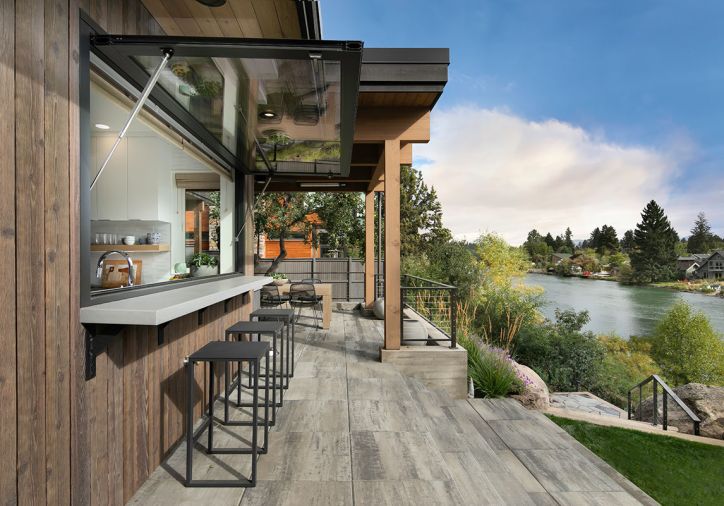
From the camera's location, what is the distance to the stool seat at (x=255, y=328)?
3.01 meters

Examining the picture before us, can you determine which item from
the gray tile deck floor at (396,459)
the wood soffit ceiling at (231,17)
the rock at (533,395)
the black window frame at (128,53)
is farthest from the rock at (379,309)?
the wood soffit ceiling at (231,17)

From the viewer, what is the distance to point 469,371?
4.83 meters

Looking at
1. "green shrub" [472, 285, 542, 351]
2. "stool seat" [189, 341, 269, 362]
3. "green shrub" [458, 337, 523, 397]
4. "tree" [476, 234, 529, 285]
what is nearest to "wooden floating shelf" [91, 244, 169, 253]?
"stool seat" [189, 341, 269, 362]

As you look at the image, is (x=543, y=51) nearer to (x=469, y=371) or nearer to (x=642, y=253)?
(x=642, y=253)

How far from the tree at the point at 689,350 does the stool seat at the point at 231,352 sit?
48.6 feet

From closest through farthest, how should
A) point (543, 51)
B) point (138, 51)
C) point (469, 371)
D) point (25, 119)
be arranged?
point (25, 119), point (138, 51), point (469, 371), point (543, 51)

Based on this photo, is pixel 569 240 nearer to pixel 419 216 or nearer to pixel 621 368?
pixel 419 216

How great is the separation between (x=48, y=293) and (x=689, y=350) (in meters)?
16.4

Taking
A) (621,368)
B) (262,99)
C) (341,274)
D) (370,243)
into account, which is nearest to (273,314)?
(262,99)

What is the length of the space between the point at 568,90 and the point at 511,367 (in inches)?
2080

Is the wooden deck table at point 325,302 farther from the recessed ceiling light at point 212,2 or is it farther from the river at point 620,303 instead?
the river at point 620,303

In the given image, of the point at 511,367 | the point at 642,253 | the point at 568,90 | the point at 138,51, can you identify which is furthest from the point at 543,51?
the point at 138,51

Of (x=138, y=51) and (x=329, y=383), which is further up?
(x=138, y=51)

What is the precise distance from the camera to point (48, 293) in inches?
57.4
